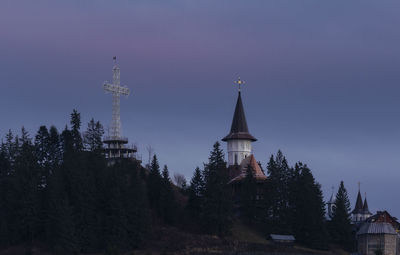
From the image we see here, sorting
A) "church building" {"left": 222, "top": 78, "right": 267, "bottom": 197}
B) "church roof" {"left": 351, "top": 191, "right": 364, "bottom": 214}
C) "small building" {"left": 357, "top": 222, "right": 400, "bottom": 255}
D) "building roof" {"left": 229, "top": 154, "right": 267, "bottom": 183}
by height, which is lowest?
"small building" {"left": 357, "top": 222, "right": 400, "bottom": 255}

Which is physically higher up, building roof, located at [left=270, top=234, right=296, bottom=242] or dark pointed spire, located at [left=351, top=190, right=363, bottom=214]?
dark pointed spire, located at [left=351, top=190, right=363, bottom=214]

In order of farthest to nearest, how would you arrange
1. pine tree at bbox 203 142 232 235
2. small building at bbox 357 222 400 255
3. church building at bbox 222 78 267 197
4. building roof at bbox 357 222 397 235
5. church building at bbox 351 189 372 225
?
church building at bbox 351 189 372 225 < church building at bbox 222 78 267 197 < building roof at bbox 357 222 397 235 < small building at bbox 357 222 400 255 < pine tree at bbox 203 142 232 235

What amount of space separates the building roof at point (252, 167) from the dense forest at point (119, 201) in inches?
183

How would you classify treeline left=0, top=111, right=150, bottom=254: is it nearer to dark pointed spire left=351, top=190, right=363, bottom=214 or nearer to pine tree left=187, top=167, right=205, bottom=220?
pine tree left=187, top=167, right=205, bottom=220

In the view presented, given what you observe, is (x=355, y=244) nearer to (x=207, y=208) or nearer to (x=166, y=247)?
(x=207, y=208)

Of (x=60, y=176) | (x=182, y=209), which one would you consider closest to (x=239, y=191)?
(x=182, y=209)

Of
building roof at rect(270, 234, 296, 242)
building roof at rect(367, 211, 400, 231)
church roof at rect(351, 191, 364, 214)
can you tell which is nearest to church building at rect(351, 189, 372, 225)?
church roof at rect(351, 191, 364, 214)

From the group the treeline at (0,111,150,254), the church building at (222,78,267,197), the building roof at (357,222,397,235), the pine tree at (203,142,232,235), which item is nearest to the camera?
the treeline at (0,111,150,254)

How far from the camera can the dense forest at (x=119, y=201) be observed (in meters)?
87.1

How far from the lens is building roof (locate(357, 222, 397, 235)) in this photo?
103m

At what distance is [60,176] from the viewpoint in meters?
90.5

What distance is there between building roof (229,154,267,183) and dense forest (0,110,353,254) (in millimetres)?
4657

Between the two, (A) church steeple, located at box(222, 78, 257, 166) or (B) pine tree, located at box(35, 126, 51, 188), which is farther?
(A) church steeple, located at box(222, 78, 257, 166)

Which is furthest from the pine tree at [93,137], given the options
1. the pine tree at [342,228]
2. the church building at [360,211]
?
the church building at [360,211]
